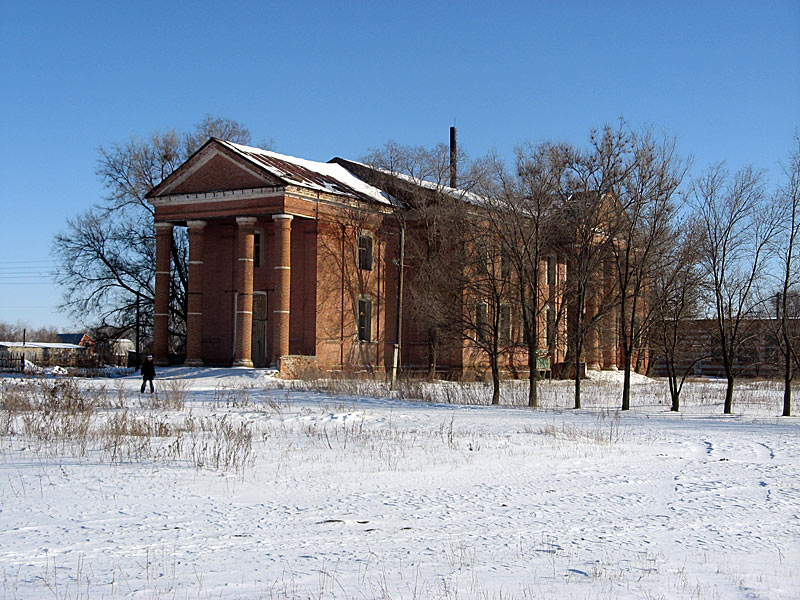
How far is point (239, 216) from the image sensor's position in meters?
36.8

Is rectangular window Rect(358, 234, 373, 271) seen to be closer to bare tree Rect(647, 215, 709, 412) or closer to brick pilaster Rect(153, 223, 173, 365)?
brick pilaster Rect(153, 223, 173, 365)

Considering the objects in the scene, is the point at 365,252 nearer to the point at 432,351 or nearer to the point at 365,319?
the point at 365,319

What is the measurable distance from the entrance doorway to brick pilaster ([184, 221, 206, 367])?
2.45 metres

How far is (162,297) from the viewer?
39.2m

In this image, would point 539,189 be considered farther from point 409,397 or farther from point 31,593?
point 31,593

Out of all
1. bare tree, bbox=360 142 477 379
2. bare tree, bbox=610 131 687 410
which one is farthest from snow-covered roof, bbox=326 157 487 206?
bare tree, bbox=610 131 687 410

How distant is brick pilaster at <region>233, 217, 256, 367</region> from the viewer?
120ft

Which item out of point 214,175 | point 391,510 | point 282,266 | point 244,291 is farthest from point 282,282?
point 391,510

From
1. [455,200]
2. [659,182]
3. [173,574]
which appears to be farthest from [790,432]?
[455,200]

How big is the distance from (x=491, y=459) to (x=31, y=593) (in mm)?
7868

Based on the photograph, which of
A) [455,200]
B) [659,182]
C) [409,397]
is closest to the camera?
[659,182]

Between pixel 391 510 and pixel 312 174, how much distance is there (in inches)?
1249

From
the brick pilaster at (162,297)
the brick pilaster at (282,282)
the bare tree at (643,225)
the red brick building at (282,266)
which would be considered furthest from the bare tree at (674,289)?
the brick pilaster at (162,297)

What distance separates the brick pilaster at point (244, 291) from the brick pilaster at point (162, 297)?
413 centimetres
